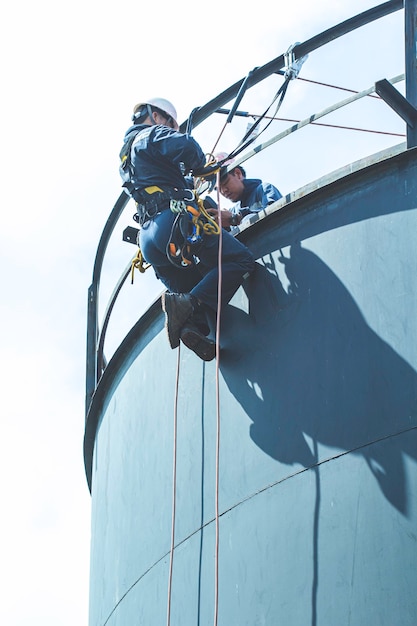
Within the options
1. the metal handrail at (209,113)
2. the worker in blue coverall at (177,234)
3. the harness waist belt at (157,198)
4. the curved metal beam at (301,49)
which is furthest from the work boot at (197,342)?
the curved metal beam at (301,49)

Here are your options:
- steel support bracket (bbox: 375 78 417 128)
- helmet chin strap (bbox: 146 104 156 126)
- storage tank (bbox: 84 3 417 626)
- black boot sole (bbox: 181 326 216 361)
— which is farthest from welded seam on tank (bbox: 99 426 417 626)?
helmet chin strap (bbox: 146 104 156 126)

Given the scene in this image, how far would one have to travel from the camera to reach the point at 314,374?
7.09m

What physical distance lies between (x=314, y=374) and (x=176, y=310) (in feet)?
3.51

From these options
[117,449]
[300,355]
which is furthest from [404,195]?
[117,449]

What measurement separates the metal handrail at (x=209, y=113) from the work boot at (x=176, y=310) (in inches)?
48.1

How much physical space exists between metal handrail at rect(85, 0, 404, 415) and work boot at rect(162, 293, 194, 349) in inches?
48.1

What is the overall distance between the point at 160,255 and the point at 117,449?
5.30ft

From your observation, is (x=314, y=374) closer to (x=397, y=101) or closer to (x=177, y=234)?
(x=177, y=234)

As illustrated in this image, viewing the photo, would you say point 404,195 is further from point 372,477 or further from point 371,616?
point 371,616

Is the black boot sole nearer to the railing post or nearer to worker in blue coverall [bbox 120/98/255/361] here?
worker in blue coverall [bbox 120/98/255/361]

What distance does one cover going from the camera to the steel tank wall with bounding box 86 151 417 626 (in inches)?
254

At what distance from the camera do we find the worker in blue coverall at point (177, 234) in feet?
25.4

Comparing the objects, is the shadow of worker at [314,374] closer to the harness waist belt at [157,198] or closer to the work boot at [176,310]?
the work boot at [176,310]

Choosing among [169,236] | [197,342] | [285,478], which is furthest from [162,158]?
[285,478]
